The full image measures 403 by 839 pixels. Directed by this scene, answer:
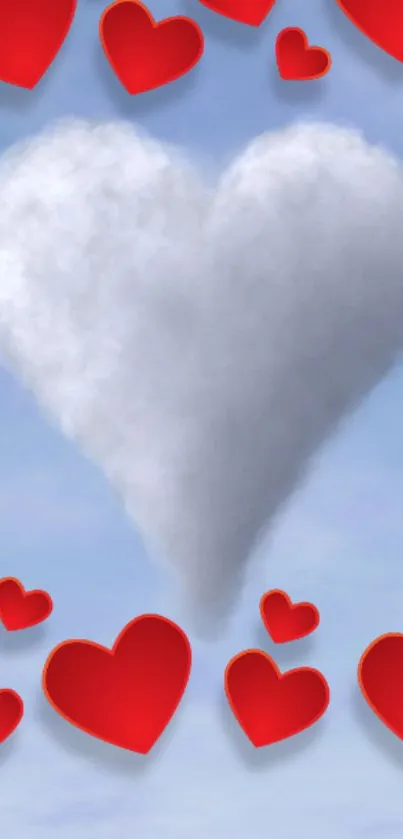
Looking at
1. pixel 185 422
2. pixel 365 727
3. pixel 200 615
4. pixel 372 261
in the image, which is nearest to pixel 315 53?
pixel 372 261

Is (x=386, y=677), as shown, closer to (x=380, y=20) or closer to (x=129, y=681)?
(x=129, y=681)

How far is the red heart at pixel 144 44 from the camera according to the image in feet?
14.7

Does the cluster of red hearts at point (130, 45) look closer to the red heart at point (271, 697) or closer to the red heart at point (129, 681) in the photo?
the red heart at point (129, 681)

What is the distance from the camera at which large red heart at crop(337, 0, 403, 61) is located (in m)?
4.63

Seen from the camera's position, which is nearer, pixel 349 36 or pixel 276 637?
pixel 276 637

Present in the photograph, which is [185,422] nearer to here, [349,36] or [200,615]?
[200,615]

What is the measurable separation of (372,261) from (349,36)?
34.2 inches

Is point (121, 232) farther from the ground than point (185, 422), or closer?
farther from the ground

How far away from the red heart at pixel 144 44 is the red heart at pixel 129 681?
1.96 meters

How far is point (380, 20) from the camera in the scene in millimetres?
4641

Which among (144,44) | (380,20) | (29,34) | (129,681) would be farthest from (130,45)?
(129,681)

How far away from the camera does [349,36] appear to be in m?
4.64

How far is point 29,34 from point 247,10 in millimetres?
804

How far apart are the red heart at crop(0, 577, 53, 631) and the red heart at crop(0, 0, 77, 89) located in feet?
5.94
